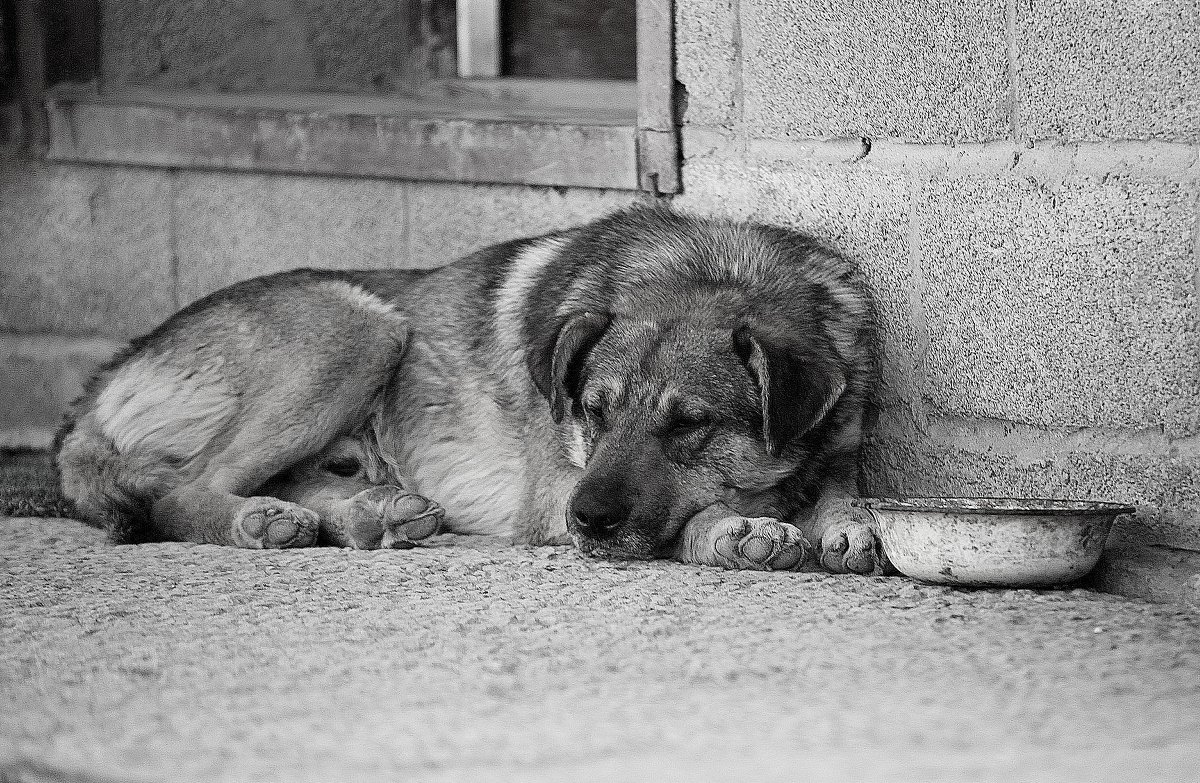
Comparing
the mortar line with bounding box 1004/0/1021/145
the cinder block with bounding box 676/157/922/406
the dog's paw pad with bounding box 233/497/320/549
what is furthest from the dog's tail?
the mortar line with bounding box 1004/0/1021/145

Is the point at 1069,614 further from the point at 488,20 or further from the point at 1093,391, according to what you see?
the point at 488,20

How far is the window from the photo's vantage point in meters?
5.79

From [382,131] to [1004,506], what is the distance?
326 cm

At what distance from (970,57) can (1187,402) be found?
4.07 ft

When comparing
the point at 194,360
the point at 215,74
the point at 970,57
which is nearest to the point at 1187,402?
the point at 970,57

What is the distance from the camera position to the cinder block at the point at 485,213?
574 centimetres

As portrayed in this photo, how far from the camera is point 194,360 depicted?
5277mm

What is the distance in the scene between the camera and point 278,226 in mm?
6441

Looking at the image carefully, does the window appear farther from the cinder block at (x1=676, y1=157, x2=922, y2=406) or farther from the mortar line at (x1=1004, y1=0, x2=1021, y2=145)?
the mortar line at (x1=1004, y1=0, x2=1021, y2=145)

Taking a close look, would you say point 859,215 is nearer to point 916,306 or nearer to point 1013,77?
point 916,306

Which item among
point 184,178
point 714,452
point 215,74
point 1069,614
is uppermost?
point 215,74

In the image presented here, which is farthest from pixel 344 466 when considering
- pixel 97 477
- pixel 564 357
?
pixel 564 357

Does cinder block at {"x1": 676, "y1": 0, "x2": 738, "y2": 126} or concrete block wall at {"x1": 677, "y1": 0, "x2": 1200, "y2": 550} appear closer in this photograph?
concrete block wall at {"x1": 677, "y1": 0, "x2": 1200, "y2": 550}

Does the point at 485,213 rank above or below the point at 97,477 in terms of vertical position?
above
